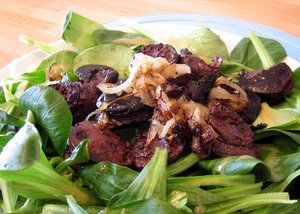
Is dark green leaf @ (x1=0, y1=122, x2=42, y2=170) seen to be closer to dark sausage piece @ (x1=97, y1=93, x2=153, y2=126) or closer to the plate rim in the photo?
dark sausage piece @ (x1=97, y1=93, x2=153, y2=126)

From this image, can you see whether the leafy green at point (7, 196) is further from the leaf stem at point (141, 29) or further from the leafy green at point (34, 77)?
the leaf stem at point (141, 29)

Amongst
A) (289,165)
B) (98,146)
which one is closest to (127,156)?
(98,146)

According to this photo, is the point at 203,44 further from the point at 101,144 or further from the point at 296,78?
the point at 101,144

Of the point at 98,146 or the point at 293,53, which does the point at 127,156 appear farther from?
the point at 293,53

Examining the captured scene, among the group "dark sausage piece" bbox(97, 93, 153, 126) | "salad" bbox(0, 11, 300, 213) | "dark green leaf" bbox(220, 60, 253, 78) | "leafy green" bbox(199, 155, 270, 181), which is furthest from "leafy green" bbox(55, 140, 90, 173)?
"dark green leaf" bbox(220, 60, 253, 78)

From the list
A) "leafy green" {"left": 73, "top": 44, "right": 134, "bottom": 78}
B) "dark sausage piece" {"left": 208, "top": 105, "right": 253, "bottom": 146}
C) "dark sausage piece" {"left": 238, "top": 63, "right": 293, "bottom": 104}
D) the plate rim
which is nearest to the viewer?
"dark sausage piece" {"left": 208, "top": 105, "right": 253, "bottom": 146}
